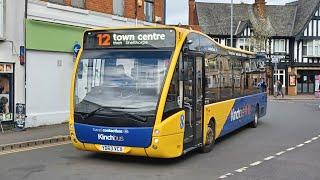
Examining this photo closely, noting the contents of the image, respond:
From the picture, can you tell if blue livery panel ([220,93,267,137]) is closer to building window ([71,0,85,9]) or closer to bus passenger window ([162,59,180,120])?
bus passenger window ([162,59,180,120])

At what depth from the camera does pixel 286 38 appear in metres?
61.7

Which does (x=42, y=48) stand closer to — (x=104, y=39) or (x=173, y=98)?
(x=104, y=39)

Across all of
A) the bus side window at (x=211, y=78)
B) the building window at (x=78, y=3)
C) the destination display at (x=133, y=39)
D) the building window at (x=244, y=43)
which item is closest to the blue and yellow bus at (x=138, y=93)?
the destination display at (x=133, y=39)

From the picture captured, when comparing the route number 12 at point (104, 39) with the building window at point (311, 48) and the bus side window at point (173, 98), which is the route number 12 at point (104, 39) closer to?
the bus side window at point (173, 98)

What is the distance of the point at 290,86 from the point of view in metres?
60.2

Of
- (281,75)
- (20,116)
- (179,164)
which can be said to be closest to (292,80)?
(281,75)

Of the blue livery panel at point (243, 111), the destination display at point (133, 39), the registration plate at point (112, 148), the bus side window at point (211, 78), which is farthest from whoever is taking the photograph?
the blue livery panel at point (243, 111)

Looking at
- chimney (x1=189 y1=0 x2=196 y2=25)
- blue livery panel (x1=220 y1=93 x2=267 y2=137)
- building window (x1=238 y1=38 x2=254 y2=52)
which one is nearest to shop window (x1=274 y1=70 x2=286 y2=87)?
building window (x1=238 y1=38 x2=254 y2=52)

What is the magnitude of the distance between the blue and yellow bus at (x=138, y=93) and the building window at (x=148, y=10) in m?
13.2

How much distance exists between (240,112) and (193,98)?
5.65 meters

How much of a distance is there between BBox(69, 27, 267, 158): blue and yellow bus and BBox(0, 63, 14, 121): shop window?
626 centimetres

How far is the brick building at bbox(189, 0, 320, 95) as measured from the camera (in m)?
60.5

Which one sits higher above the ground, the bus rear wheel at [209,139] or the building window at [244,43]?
the building window at [244,43]

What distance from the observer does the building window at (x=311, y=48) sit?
198 ft
